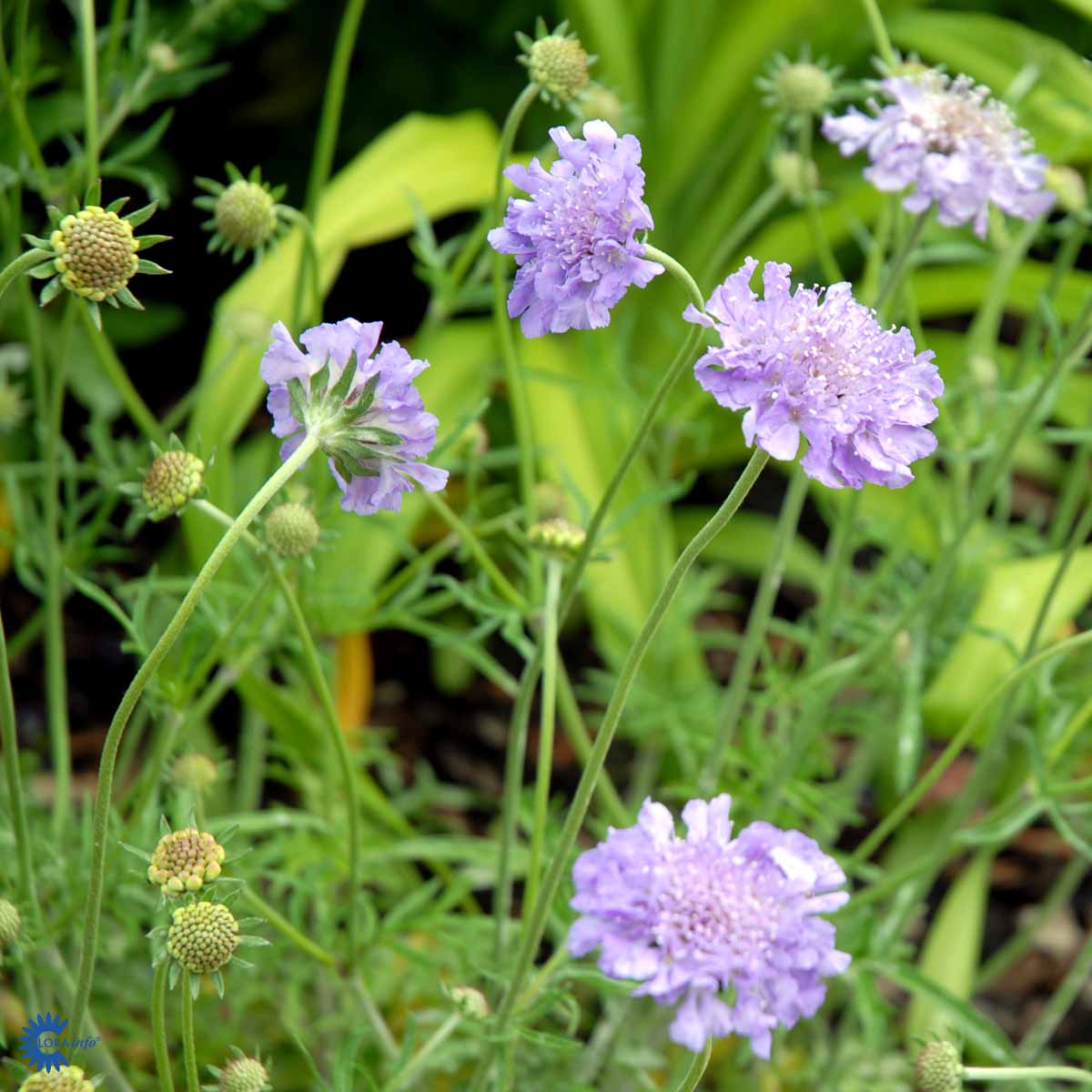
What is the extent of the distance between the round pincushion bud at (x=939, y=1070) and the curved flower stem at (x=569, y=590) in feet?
1.08

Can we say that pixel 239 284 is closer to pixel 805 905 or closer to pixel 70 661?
pixel 70 661

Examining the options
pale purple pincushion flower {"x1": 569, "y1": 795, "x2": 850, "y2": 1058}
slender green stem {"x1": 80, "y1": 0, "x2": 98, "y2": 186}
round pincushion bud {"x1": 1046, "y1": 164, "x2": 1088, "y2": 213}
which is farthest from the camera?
round pincushion bud {"x1": 1046, "y1": 164, "x2": 1088, "y2": 213}

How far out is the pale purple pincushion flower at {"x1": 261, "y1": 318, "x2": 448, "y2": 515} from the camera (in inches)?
27.1

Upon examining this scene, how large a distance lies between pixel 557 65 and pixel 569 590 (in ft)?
1.15

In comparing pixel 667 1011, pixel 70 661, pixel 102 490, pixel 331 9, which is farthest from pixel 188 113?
pixel 667 1011

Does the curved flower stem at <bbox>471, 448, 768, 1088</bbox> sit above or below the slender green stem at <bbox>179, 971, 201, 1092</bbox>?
above

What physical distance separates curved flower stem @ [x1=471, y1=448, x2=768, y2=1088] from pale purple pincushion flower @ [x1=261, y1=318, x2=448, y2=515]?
15 cm

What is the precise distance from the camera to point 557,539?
924 mm

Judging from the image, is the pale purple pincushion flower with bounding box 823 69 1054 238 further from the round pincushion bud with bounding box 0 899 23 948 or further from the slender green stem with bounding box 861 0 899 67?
the round pincushion bud with bounding box 0 899 23 948

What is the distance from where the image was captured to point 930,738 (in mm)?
1868

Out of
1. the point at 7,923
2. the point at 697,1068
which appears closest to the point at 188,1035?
the point at 7,923

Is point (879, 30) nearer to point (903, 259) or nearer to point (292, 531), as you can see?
point (903, 259)

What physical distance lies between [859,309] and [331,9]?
158 cm

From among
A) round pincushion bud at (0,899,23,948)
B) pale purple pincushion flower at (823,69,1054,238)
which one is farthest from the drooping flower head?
round pincushion bud at (0,899,23,948)
